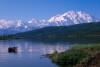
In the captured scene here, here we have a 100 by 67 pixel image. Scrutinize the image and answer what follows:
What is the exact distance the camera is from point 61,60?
6662 centimetres

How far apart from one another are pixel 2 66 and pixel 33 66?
22.4ft

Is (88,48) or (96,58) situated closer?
(96,58)

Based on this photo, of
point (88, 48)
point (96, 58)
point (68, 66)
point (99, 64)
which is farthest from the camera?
point (88, 48)

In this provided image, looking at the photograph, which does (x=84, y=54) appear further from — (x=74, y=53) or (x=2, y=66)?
(x=2, y=66)

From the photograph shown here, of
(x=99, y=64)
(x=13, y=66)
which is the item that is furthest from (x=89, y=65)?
(x=13, y=66)

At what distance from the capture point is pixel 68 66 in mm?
62062

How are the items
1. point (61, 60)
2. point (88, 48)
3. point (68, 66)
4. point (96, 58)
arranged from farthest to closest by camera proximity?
point (88, 48), point (61, 60), point (68, 66), point (96, 58)

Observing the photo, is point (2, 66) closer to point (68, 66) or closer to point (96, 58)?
point (68, 66)

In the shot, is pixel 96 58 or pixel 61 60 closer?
pixel 96 58

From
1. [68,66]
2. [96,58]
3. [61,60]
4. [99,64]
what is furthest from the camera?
[61,60]

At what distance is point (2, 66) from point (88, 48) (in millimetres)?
20004

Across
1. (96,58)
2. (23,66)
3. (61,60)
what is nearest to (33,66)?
(23,66)

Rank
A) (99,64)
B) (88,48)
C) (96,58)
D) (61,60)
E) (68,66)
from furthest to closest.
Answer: (88,48)
(61,60)
(68,66)
(96,58)
(99,64)

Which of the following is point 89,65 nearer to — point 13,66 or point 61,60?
point 61,60
